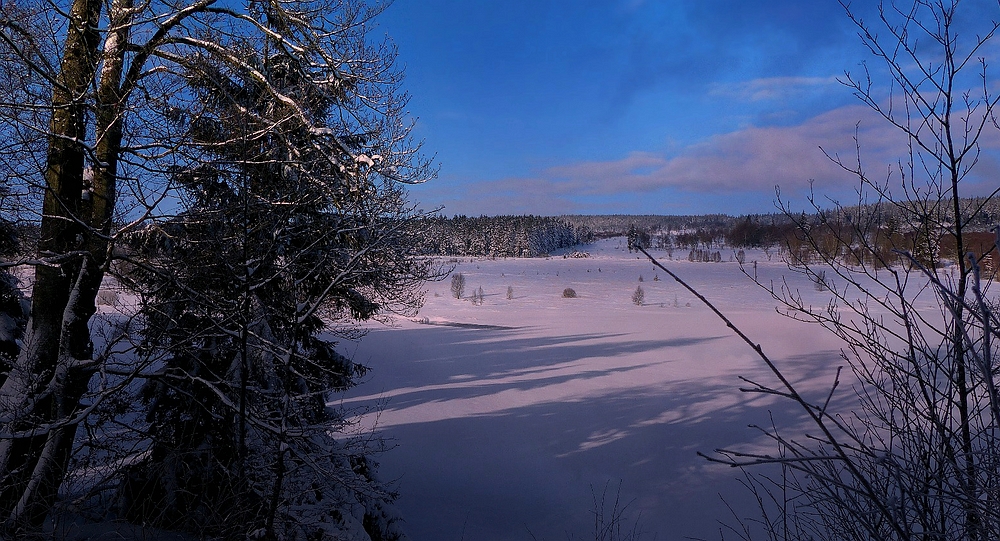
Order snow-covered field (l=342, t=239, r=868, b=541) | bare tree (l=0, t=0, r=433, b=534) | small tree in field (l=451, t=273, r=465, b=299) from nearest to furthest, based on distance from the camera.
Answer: bare tree (l=0, t=0, r=433, b=534)
snow-covered field (l=342, t=239, r=868, b=541)
small tree in field (l=451, t=273, r=465, b=299)

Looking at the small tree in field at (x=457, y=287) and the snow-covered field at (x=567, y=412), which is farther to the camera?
the small tree in field at (x=457, y=287)

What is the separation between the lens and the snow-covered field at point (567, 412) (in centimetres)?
1015

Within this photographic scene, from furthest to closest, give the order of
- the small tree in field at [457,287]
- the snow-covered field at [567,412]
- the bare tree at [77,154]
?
the small tree in field at [457,287]
the snow-covered field at [567,412]
the bare tree at [77,154]

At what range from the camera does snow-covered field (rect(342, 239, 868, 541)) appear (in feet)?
33.3

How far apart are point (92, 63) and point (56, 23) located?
385mm

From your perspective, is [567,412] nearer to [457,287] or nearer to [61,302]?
[61,302]

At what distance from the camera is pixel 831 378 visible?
18.8 meters

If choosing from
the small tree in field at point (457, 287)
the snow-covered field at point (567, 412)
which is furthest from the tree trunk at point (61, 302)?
the small tree in field at point (457, 287)

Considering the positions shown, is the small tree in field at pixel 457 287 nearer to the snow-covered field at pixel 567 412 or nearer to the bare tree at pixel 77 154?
the snow-covered field at pixel 567 412

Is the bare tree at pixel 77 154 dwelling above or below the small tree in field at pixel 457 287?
above

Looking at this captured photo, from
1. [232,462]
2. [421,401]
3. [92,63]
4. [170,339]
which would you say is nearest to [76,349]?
[170,339]

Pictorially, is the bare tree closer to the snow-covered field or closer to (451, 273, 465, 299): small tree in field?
the snow-covered field

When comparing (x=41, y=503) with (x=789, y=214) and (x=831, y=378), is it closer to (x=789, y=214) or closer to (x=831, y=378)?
(x=789, y=214)

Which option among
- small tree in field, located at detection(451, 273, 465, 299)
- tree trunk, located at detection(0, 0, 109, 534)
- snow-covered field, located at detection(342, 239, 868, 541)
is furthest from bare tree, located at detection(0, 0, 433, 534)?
small tree in field, located at detection(451, 273, 465, 299)
